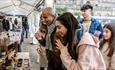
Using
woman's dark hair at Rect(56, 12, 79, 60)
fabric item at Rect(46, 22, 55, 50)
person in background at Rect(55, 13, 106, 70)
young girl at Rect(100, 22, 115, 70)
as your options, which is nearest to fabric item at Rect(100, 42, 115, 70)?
young girl at Rect(100, 22, 115, 70)

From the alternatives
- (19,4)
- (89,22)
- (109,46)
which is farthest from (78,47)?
(19,4)

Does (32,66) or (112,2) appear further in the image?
(112,2)

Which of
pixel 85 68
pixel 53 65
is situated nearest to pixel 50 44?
pixel 53 65

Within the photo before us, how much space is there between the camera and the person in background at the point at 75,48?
227cm

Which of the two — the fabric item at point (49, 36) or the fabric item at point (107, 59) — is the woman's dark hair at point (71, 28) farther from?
the fabric item at point (49, 36)

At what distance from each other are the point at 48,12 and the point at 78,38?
3.02 ft

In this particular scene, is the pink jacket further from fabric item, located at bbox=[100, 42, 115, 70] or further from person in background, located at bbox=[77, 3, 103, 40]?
person in background, located at bbox=[77, 3, 103, 40]

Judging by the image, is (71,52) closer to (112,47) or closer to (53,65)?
(112,47)

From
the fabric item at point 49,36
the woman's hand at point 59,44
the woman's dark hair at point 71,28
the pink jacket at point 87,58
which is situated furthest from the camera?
the fabric item at point 49,36

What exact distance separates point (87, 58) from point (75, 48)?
0.60ft

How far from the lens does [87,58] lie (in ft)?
7.42

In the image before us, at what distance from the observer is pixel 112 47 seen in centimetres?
263

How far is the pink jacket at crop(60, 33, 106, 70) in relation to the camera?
2.26 m

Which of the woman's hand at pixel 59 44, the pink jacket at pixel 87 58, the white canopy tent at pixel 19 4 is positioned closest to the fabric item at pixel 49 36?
the woman's hand at pixel 59 44
